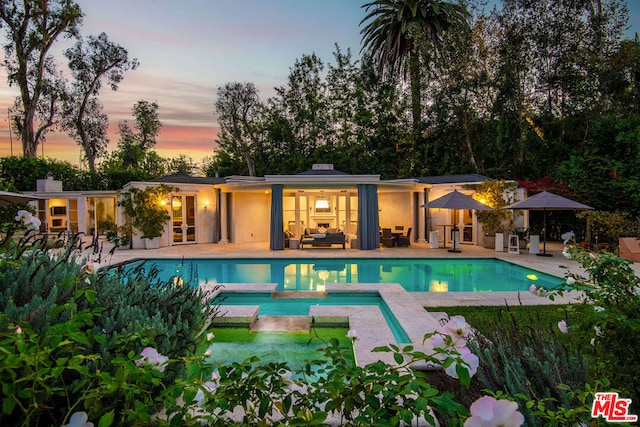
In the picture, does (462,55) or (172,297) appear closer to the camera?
(172,297)

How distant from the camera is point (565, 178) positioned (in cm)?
1608

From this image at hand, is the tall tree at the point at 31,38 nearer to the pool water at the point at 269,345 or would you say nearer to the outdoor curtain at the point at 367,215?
the outdoor curtain at the point at 367,215

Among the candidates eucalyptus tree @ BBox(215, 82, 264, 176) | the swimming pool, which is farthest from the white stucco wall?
eucalyptus tree @ BBox(215, 82, 264, 176)

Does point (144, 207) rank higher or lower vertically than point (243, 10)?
lower

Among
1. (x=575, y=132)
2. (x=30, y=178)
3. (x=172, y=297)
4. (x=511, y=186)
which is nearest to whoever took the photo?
(x=172, y=297)

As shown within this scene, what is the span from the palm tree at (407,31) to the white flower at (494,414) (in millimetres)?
24432

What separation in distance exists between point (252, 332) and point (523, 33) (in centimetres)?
2160

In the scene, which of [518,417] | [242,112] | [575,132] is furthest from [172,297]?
[242,112]

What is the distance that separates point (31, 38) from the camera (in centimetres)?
2195

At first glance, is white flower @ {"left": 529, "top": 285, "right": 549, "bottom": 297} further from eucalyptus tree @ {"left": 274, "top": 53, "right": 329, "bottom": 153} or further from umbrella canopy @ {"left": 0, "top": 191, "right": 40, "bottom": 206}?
eucalyptus tree @ {"left": 274, "top": 53, "right": 329, "bottom": 153}

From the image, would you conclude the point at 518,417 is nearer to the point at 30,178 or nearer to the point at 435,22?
the point at 30,178

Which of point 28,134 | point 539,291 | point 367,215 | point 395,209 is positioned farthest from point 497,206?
point 28,134

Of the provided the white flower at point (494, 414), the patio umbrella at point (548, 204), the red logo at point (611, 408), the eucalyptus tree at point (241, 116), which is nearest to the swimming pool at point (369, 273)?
the patio umbrella at point (548, 204)

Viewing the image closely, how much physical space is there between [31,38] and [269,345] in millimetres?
27101
